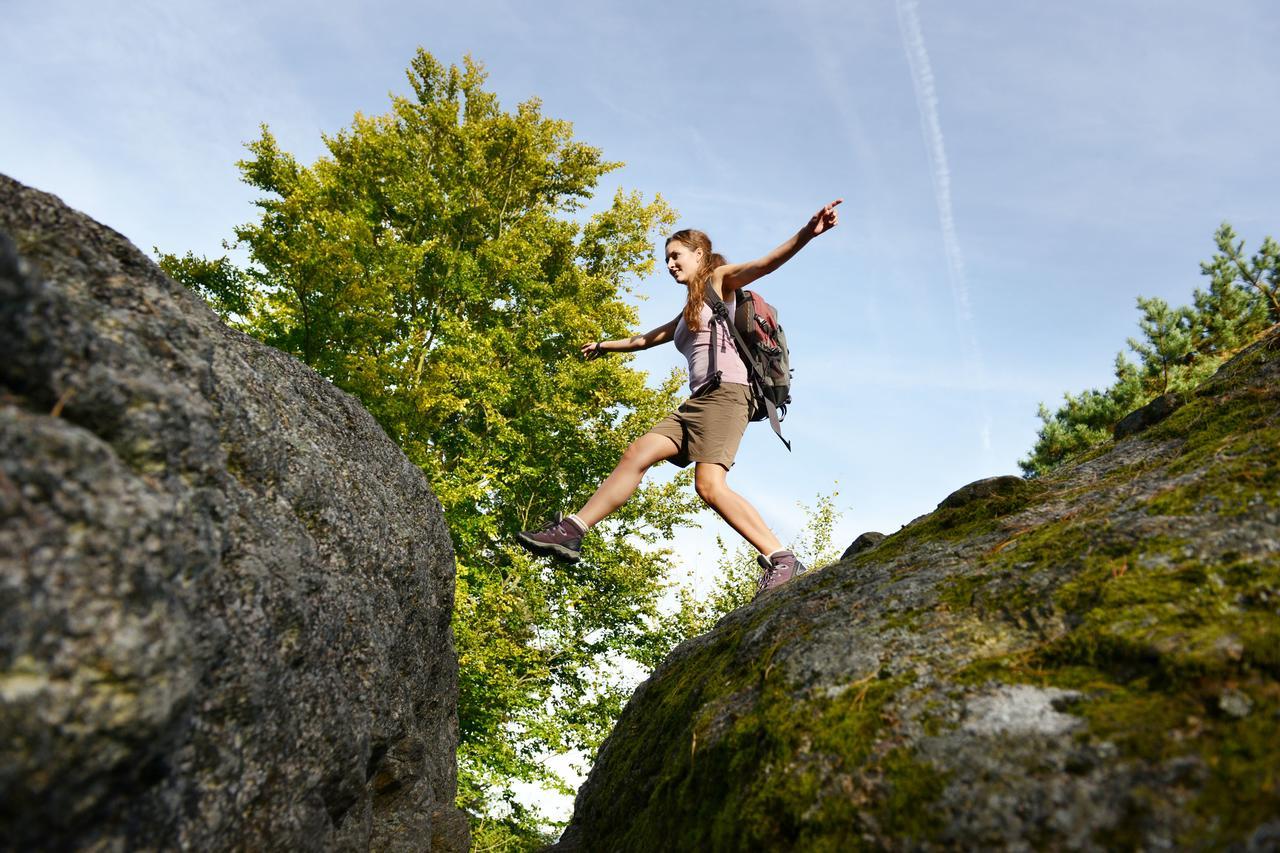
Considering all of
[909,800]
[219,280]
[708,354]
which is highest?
[219,280]

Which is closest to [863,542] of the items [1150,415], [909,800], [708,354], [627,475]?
[1150,415]

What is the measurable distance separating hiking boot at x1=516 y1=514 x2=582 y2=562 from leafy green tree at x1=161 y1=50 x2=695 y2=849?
9539mm

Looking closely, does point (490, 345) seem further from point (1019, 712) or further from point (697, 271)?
point (1019, 712)

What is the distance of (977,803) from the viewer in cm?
166

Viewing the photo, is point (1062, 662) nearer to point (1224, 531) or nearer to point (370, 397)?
point (1224, 531)

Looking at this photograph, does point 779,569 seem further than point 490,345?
No

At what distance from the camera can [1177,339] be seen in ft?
46.8

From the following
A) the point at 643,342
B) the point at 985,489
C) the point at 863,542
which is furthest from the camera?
the point at 643,342

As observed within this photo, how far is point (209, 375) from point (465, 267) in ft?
48.7

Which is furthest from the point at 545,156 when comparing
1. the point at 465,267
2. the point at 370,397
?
the point at 370,397

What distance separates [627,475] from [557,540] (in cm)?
69

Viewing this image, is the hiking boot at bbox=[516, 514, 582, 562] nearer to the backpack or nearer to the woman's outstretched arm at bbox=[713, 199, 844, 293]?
the backpack

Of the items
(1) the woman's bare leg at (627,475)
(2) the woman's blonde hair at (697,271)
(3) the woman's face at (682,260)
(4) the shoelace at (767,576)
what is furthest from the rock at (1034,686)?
(3) the woman's face at (682,260)

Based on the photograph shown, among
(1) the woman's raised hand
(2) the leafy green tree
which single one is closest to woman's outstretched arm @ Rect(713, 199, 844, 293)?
(1) the woman's raised hand
